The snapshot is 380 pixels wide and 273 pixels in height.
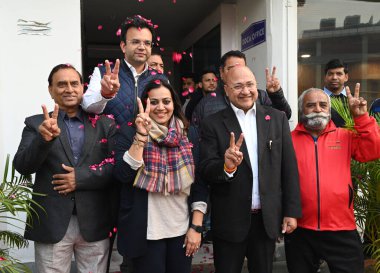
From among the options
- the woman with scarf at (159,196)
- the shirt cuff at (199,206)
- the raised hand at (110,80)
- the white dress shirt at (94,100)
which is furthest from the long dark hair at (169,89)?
the shirt cuff at (199,206)

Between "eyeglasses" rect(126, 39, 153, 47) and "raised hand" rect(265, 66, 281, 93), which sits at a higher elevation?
"eyeglasses" rect(126, 39, 153, 47)

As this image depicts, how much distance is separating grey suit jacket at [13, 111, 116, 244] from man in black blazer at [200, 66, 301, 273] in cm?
75

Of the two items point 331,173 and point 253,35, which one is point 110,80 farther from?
point 253,35

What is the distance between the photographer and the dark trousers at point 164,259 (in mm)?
2672

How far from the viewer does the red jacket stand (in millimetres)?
3055

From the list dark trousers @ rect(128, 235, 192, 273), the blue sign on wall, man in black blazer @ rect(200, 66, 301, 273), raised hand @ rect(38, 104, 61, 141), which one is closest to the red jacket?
man in black blazer @ rect(200, 66, 301, 273)

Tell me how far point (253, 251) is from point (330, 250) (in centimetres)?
62

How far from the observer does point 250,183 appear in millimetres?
2863

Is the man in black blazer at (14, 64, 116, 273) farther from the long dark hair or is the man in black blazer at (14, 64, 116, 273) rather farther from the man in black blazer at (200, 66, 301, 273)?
the man in black blazer at (200, 66, 301, 273)

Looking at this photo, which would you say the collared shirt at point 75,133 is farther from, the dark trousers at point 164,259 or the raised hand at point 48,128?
the dark trousers at point 164,259

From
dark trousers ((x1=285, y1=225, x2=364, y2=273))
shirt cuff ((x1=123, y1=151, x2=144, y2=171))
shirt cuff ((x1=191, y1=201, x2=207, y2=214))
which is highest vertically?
shirt cuff ((x1=123, y1=151, x2=144, y2=171))

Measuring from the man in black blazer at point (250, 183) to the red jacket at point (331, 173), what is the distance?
208mm

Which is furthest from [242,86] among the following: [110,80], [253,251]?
[253,251]

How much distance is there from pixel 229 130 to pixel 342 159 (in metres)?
0.92
